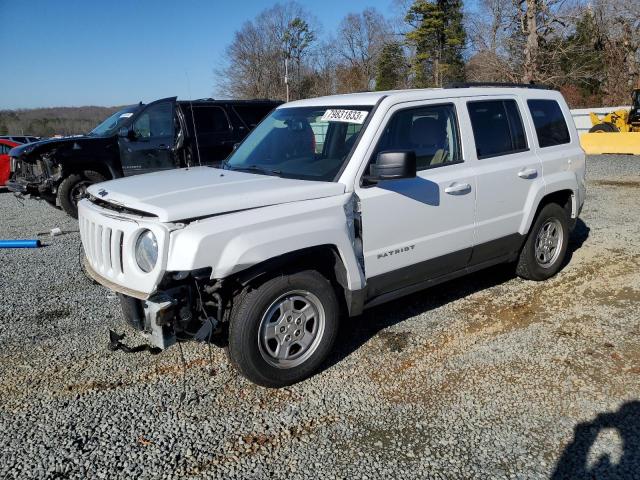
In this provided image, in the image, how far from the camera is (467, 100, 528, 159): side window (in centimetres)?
462

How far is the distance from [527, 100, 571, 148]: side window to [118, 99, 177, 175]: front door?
5930 millimetres

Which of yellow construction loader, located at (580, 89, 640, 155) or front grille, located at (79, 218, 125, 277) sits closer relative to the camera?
front grille, located at (79, 218, 125, 277)

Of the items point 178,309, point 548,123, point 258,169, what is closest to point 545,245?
point 548,123

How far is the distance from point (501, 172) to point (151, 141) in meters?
6.60

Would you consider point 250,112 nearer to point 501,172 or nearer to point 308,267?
point 501,172

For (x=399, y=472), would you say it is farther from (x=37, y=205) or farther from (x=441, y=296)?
(x=37, y=205)

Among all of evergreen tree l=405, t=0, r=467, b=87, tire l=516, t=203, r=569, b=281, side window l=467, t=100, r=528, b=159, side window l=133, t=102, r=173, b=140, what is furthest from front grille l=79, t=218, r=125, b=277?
evergreen tree l=405, t=0, r=467, b=87

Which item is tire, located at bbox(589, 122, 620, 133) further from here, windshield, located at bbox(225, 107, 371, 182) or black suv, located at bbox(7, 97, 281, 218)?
windshield, located at bbox(225, 107, 371, 182)

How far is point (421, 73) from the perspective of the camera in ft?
154

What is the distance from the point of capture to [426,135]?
4273 mm

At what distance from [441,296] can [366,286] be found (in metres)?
1.67

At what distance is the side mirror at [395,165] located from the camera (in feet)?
11.5

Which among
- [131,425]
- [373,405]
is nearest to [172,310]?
[131,425]

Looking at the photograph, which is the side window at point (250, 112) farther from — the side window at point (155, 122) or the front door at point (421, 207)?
the front door at point (421, 207)
